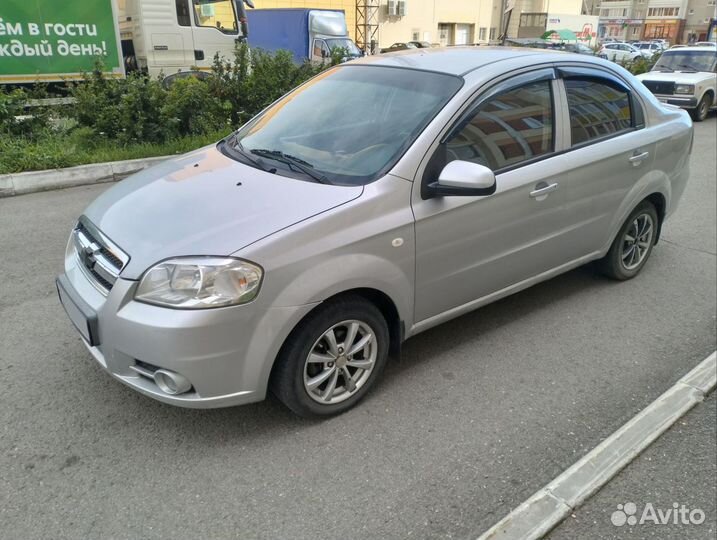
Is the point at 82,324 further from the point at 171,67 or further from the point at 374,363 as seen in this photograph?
the point at 171,67

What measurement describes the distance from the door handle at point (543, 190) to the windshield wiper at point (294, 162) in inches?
52.2

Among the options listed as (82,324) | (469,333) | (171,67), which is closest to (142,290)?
(82,324)

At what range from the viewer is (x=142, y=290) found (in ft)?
8.66

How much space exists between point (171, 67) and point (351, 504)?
1210 centimetres

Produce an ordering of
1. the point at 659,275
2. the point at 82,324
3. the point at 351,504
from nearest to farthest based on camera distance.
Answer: the point at 351,504
the point at 82,324
the point at 659,275

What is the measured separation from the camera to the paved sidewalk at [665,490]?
8.25 ft

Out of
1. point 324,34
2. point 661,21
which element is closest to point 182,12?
point 324,34

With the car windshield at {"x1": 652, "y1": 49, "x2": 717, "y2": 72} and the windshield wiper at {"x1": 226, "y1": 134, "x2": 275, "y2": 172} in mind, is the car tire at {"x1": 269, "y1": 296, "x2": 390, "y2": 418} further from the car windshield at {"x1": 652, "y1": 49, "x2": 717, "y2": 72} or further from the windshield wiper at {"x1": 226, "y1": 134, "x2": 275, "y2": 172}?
the car windshield at {"x1": 652, "y1": 49, "x2": 717, "y2": 72}

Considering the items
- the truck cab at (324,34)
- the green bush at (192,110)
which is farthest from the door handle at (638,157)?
the truck cab at (324,34)

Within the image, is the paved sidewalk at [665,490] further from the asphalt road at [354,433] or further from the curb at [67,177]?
the curb at [67,177]

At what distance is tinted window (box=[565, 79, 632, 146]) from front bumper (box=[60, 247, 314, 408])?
235 cm

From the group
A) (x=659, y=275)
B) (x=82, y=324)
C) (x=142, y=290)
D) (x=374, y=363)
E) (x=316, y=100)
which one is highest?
(x=316, y=100)

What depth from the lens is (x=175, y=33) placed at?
41.4 feet

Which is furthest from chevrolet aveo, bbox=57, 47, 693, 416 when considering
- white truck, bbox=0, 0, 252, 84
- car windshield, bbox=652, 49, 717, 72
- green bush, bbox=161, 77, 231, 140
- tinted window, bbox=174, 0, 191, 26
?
car windshield, bbox=652, 49, 717, 72
